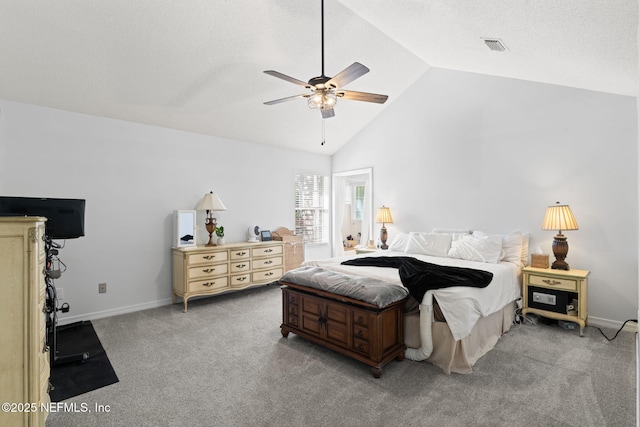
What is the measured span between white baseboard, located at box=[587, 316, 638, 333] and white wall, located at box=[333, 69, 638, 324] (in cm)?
2

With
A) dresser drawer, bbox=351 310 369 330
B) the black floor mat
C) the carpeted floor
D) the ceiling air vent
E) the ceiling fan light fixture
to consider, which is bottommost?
the black floor mat

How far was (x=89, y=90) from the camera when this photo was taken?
3379mm

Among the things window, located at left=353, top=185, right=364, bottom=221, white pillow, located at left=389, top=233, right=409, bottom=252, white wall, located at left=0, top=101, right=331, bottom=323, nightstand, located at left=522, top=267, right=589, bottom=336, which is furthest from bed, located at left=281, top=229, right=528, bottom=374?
window, located at left=353, top=185, right=364, bottom=221

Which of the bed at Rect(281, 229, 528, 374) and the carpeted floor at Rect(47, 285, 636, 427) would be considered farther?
the bed at Rect(281, 229, 528, 374)

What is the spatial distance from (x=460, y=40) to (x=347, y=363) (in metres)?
3.04

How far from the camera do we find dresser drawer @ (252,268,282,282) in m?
4.81

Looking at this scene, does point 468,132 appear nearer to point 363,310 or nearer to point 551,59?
point 551,59

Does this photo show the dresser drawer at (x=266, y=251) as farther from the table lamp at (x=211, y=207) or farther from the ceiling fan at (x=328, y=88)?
the ceiling fan at (x=328, y=88)

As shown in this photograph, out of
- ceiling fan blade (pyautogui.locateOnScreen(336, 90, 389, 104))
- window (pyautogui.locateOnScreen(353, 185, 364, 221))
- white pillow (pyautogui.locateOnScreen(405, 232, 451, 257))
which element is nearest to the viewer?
ceiling fan blade (pyautogui.locateOnScreen(336, 90, 389, 104))

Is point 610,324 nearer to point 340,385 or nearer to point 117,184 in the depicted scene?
point 340,385

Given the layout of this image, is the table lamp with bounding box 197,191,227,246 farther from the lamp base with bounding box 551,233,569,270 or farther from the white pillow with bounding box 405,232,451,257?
the lamp base with bounding box 551,233,569,270

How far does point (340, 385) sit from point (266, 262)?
2.87 meters

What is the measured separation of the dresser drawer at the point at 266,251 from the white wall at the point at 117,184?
50cm

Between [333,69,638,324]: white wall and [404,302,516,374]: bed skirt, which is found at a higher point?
[333,69,638,324]: white wall
